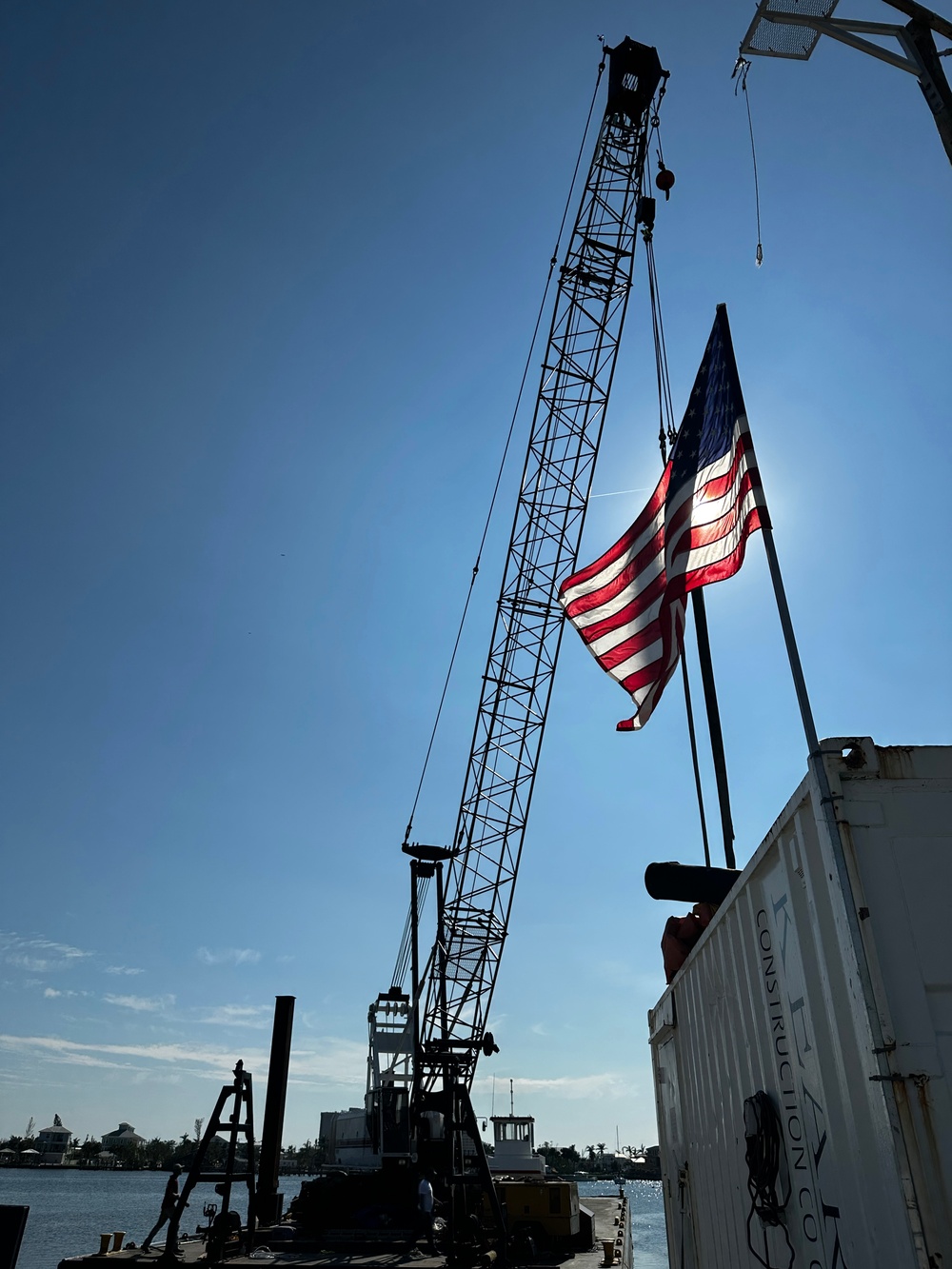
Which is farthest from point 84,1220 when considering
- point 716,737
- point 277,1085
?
point 716,737

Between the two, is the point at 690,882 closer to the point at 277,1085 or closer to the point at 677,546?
the point at 677,546

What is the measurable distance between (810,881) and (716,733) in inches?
239

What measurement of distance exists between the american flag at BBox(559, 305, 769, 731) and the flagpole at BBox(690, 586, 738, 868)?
0.45m

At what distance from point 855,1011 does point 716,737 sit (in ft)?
21.4

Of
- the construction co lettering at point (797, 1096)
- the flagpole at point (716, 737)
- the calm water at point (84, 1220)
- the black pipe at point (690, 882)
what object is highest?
the flagpole at point (716, 737)

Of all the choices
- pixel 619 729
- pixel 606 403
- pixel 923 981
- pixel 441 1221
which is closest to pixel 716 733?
pixel 619 729

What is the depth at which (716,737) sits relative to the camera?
394 inches

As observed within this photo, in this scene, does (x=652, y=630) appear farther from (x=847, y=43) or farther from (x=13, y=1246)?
(x=13, y=1246)

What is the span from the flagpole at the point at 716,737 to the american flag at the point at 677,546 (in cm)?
45

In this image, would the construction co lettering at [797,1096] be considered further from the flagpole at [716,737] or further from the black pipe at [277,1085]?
the black pipe at [277,1085]

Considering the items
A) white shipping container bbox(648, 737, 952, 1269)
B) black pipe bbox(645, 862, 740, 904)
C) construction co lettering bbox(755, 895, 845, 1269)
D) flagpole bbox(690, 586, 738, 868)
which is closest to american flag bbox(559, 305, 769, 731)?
flagpole bbox(690, 586, 738, 868)

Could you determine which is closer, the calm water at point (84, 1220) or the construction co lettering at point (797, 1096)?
the construction co lettering at point (797, 1096)

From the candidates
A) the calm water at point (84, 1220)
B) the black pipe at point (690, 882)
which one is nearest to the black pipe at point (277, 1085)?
the calm water at point (84, 1220)

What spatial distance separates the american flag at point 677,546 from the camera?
316 inches
